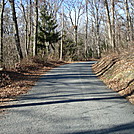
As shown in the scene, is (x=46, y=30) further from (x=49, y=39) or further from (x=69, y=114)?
(x=69, y=114)

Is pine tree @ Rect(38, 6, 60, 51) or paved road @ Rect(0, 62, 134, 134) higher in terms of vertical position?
pine tree @ Rect(38, 6, 60, 51)

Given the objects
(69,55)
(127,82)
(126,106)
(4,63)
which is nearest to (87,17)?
(69,55)

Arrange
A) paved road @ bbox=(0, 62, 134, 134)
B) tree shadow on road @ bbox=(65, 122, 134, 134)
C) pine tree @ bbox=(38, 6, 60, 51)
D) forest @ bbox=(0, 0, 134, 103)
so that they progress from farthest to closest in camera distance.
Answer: pine tree @ bbox=(38, 6, 60, 51)
forest @ bbox=(0, 0, 134, 103)
paved road @ bbox=(0, 62, 134, 134)
tree shadow on road @ bbox=(65, 122, 134, 134)

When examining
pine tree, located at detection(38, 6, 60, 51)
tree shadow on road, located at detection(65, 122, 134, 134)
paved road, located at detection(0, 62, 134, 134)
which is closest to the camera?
tree shadow on road, located at detection(65, 122, 134, 134)

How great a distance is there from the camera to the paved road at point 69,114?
4.26 meters

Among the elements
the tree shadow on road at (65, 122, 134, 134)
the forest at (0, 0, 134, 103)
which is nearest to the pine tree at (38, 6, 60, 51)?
the forest at (0, 0, 134, 103)

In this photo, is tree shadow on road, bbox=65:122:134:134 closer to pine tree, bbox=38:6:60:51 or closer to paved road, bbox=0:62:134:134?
paved road, bbox=0:62:134:134

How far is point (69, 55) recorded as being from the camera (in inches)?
1294

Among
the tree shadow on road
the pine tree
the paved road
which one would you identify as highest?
the pine tree

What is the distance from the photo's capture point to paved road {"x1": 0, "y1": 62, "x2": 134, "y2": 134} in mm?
4262

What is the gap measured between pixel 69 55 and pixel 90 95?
84.0ft

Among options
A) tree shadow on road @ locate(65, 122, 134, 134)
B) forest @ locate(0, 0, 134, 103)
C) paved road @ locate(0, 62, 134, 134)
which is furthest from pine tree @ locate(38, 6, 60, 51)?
tree shadow on road @ locate(65, 122, 134, 134)

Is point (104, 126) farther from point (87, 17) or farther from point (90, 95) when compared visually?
point (87, 17)

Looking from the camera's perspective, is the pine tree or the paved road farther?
the pine tree
